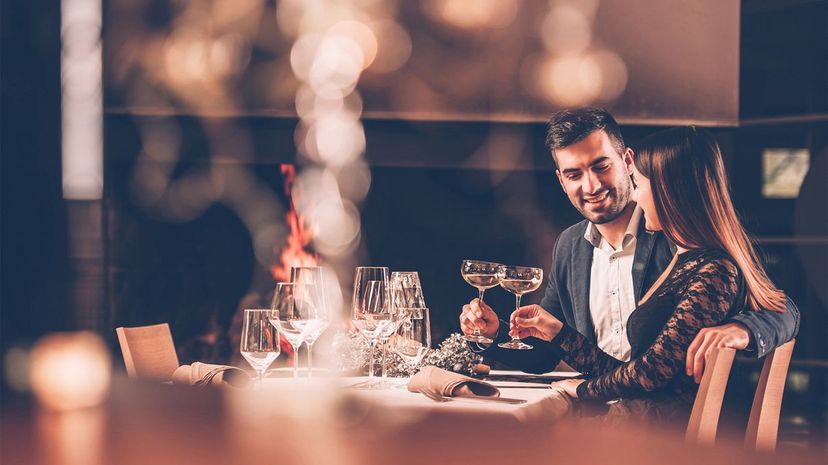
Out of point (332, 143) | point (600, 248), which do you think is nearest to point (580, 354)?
point (600, 248)

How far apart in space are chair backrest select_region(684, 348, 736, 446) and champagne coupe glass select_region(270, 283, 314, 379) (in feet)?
2.42

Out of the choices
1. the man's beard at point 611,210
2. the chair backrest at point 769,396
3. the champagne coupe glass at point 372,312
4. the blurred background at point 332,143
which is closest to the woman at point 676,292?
the chair backrest at point 769,396

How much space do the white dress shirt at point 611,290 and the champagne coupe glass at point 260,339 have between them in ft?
4.37

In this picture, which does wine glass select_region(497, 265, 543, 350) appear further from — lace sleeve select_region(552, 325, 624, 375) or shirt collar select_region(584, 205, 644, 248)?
shirt collar select_region(584, 205, 644, 248)

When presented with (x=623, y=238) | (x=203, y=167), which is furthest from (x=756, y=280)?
(x=203, y=167)

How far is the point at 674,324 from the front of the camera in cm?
171

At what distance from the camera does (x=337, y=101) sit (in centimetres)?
397

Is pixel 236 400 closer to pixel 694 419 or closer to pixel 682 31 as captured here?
pixel 694 419

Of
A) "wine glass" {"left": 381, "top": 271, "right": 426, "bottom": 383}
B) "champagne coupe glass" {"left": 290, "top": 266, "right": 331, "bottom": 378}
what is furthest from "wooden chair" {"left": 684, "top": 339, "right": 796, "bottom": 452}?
"champagne coupe glass" {"left": 290, "top": 266, "right": 331, "bottom": 378}

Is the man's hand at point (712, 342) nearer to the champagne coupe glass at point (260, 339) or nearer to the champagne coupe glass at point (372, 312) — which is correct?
the champagne coupe glass at point (372, 312)

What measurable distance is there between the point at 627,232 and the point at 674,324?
82 cm

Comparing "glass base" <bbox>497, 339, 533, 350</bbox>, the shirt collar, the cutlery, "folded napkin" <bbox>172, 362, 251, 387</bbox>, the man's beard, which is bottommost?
the cutlery

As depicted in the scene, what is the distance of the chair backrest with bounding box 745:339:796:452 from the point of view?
1.80 m

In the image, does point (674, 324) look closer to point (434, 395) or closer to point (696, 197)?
point (696, 197)
